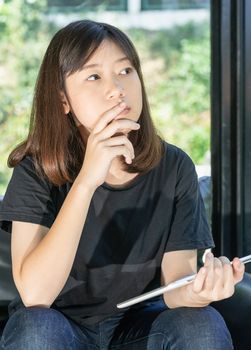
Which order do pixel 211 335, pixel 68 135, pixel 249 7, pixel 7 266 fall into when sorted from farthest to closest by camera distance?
pixel 249 7
pixel 7 266
pixel 68 135
pixel 211 335

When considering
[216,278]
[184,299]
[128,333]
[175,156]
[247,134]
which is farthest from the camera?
[247,134]

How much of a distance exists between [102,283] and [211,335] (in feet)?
1.14

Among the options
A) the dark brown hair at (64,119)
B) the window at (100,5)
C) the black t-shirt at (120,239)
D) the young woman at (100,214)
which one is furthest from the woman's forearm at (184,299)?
the window at (100,5)

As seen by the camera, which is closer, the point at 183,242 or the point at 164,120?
the point at 183,242

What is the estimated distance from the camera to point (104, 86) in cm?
151

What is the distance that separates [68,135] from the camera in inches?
64.7

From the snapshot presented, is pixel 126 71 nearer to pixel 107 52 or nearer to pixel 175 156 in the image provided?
pixel 107 52

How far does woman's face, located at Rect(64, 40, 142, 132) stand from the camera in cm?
150

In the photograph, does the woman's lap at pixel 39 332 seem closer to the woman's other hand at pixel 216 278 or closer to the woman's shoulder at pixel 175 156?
the woman's other hand at pixel 216 278

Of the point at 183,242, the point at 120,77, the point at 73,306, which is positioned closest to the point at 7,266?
the point at 73,306

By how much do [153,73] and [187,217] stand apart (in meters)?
0.81

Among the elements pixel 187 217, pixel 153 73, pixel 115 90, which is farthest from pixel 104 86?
pixel 153 73

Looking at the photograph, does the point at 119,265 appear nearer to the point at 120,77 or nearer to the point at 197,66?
the point at 120,77

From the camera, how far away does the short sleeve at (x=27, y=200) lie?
1544 millimetres
